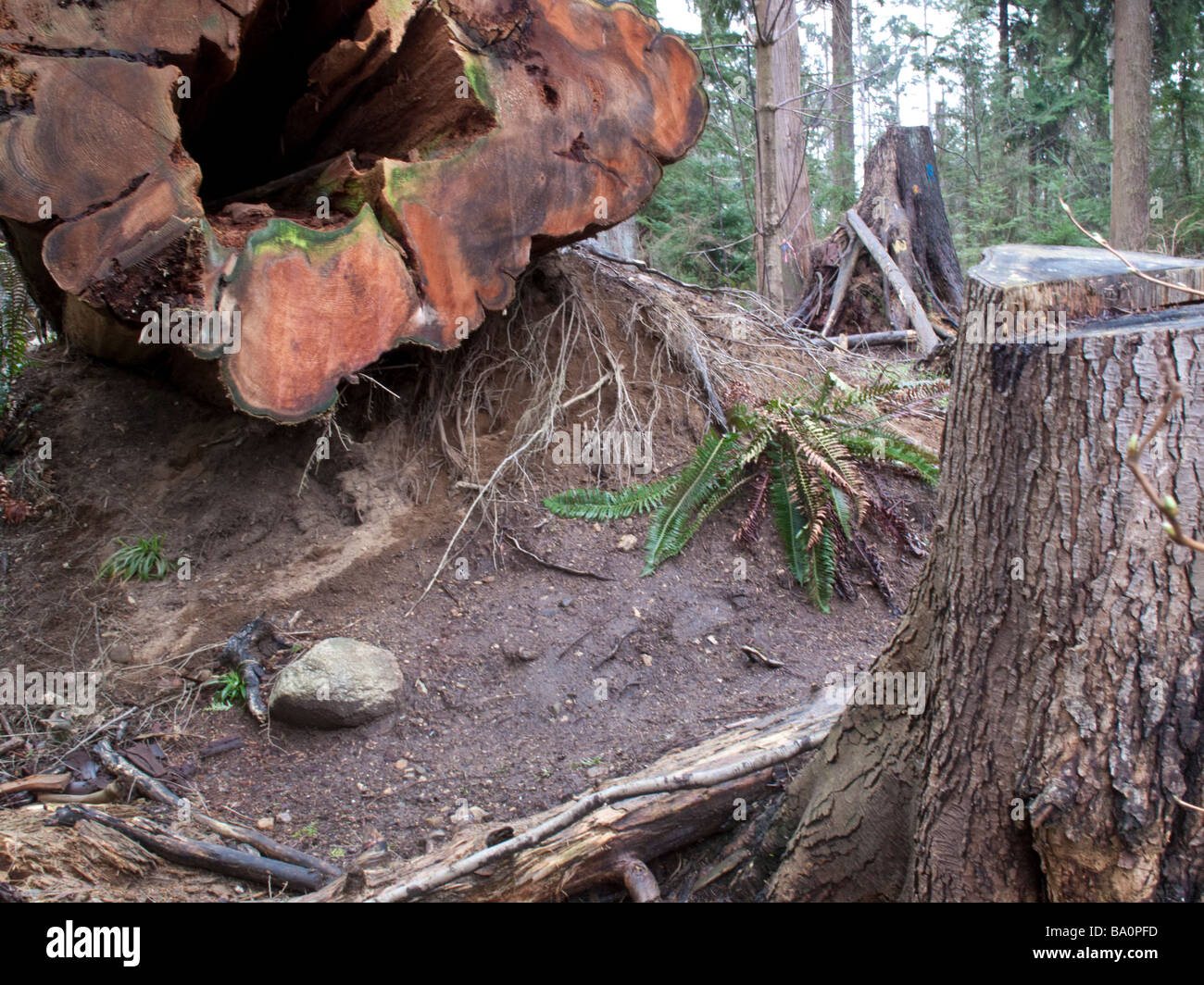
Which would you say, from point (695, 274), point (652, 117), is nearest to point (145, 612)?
Result: point (652, 117)

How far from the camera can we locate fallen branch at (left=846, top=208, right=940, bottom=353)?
7785 mm

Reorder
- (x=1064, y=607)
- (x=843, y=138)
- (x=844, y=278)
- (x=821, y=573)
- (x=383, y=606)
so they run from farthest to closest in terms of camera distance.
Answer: (x=843, y=138) < (x=844, y=278) < (x=821, y=573) < (x=383, y=606) < (x=1064, y=607)

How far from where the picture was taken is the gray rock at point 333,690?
10.9ft

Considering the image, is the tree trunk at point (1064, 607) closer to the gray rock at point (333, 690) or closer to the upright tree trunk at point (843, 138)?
the gray rock at point (333, 690)

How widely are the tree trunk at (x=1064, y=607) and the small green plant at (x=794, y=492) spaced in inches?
82.8

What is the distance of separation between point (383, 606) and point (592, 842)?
1720 millimetres

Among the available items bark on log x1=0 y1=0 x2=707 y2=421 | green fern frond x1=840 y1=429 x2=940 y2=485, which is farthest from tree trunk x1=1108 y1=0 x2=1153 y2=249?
bark on log x1=0 y1=0 x2=707 y2=421

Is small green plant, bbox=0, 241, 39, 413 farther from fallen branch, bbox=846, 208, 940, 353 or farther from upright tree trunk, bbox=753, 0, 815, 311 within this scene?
fallen branch, bbox=846, 208, 940, 353

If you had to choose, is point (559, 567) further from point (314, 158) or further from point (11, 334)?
point (11, 334)

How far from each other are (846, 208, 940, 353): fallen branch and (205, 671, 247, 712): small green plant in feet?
20.2

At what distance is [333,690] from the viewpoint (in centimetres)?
334

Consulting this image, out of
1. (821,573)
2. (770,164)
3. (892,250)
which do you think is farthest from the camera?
(892,250)

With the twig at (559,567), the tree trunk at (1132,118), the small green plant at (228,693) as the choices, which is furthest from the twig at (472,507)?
the tree trunk at (1132,118)

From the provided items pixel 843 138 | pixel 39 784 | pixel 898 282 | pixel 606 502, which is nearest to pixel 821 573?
pixel 606 502
